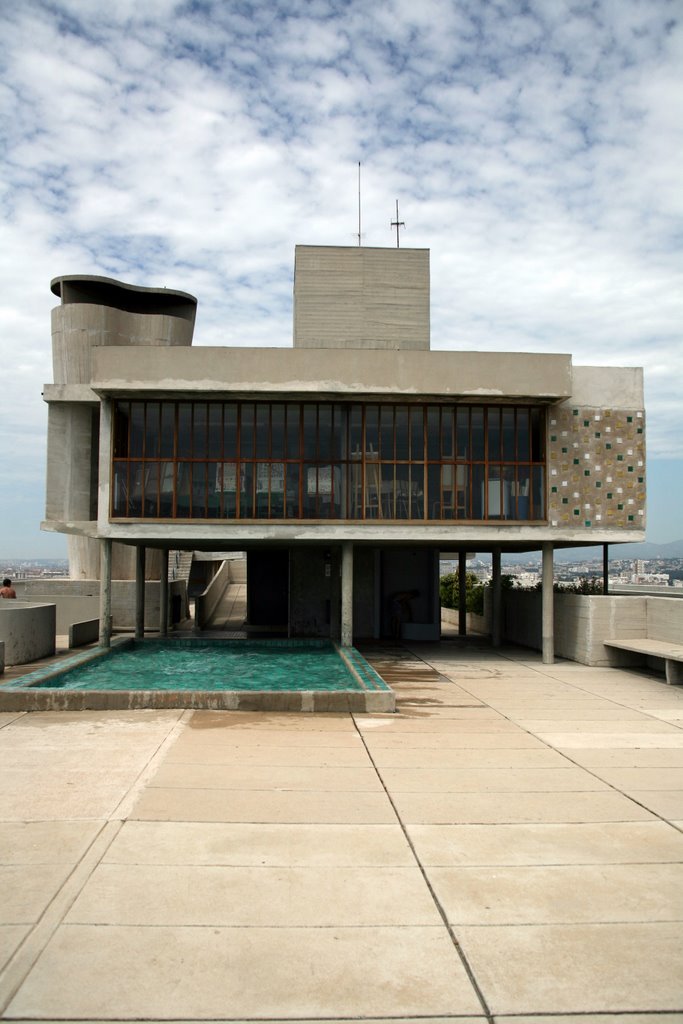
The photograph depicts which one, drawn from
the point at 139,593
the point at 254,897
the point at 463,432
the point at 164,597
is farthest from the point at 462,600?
the point at 254,897

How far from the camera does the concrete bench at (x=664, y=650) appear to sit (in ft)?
52.0

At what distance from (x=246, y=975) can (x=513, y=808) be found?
3.95 m

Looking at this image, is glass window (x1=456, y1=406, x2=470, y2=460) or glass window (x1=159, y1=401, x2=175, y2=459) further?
glass window (x1=456, y1=406, x2=470, y2=460)

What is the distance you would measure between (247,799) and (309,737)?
3.19m

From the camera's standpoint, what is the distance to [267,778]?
886 centimetres

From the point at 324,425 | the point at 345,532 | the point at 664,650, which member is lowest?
the point at 664,650

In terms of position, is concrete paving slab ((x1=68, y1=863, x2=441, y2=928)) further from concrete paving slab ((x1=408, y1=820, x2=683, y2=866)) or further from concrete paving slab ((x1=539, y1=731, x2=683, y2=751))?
concrete paving slab ((x1=539, y1=731, x2=683, y2=751))

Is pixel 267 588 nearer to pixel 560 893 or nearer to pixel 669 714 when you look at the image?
pixel 669 714

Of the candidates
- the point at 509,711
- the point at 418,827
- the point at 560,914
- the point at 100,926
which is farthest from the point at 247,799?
the point at 509,711

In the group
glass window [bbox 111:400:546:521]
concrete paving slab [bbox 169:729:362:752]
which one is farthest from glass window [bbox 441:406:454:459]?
concrete paving slab [bbox 169:729:362:752]

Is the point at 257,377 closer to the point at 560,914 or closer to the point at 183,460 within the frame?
the point at 183,460

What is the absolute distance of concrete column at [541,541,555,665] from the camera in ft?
65.1

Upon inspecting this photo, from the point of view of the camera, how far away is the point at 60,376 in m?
30.6

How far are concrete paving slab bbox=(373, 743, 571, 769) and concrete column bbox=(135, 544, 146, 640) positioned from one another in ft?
44.7
